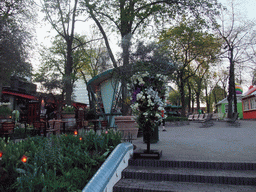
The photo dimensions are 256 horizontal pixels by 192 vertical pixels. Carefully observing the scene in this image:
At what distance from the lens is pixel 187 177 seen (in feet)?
12.8

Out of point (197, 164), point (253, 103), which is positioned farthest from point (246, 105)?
point (197, 164)

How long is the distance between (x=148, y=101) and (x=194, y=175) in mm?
1833

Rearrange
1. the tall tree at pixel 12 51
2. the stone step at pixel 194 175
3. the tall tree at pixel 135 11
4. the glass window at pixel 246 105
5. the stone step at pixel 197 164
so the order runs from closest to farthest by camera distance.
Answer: the stone step at pixel 194 175, the stone step at pixel 197 164, the tall tree at pixel 12 51, the tall tree at pixel 135 11, the glass window at pixel 246 105

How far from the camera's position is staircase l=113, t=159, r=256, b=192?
11.8 ft

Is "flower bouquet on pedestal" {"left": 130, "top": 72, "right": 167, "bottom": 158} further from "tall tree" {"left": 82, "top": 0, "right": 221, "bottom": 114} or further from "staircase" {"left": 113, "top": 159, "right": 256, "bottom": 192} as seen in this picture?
"tall tree" {"left": 82, "top": 0, "right": 221, "bottom": 114}

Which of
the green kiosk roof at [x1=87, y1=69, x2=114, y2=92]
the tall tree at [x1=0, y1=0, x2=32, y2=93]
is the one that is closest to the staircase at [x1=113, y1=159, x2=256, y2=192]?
the tall tree at [x1=0, y1=0, x2=32, y2=93]

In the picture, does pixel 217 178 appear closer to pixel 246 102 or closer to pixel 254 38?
pixel 254 38

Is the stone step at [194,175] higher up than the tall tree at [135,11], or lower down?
lower down

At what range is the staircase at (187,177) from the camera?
11.8 feet

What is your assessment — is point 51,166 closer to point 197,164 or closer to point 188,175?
point 188,175

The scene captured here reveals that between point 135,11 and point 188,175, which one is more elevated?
point 135,11

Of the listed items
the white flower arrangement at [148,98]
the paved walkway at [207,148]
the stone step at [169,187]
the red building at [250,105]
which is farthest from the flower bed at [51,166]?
the red building at [250,105]

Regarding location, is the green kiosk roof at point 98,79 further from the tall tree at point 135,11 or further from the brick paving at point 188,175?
the brick paving at point 188,175

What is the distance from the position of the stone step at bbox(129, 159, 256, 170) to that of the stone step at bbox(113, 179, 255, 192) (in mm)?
656
